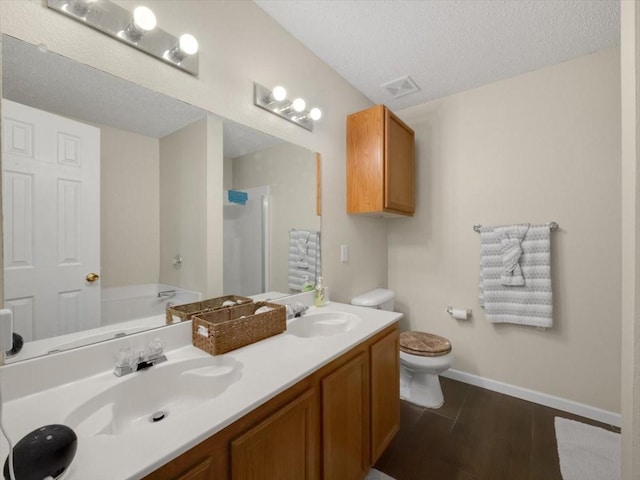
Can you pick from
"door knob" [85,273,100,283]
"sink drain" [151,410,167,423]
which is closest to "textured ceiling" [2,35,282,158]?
"door knob" [85,273,100,283]

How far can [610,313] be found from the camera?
6.04 feet

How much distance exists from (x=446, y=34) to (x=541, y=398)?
2662mm

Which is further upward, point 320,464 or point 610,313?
point 610,313

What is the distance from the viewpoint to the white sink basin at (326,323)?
1.57 m

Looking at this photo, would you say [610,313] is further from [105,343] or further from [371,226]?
[105,343]

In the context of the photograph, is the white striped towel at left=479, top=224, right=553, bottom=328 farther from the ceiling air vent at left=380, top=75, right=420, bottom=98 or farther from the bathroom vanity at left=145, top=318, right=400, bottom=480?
the ceiling air vent at left=380, top=75, right=420, bottom=98

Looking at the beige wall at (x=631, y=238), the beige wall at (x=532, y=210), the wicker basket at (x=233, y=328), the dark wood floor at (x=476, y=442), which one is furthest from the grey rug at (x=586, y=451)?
the wicker basket at (x=233, y=328)

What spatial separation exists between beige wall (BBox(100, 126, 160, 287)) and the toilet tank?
1.45 m

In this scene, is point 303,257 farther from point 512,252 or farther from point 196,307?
point 512,252

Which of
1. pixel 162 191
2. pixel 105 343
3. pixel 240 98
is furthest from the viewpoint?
pixel 240 98

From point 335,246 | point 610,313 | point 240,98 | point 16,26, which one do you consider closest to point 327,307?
point 335,246

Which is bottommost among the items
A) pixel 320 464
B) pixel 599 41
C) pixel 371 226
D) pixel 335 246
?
pixel 320 464

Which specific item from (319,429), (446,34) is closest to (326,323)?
(319,429)

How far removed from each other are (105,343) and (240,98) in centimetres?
127
